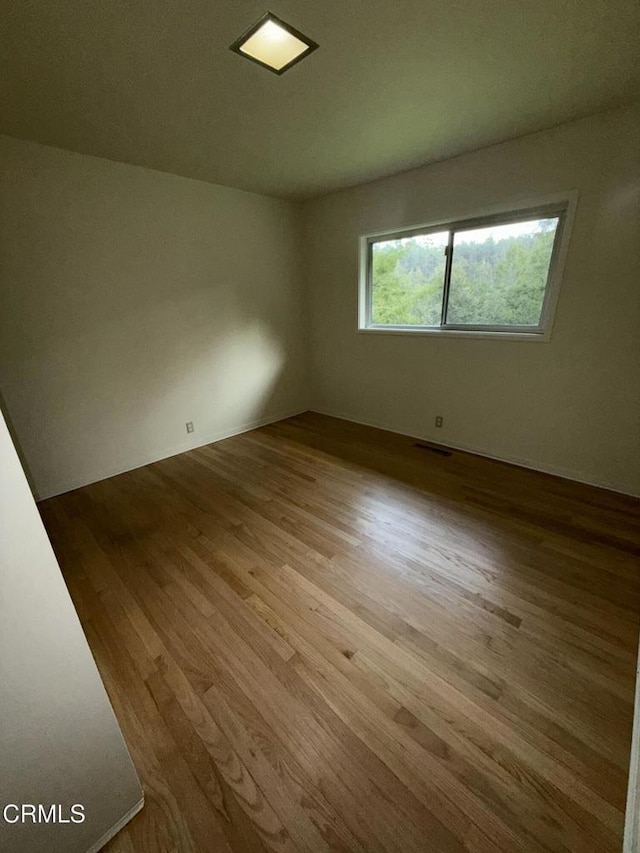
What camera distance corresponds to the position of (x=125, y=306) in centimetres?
274

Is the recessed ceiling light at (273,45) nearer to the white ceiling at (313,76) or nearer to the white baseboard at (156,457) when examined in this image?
the white ceiling at (313,76)

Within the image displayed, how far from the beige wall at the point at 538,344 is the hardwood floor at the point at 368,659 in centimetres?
44

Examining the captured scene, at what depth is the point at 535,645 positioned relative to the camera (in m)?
1.37

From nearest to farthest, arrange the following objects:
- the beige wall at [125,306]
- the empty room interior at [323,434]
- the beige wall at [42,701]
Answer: the beige wall at [42,701]
the empty room interior at [323,434]
the beige wall at [125,306]

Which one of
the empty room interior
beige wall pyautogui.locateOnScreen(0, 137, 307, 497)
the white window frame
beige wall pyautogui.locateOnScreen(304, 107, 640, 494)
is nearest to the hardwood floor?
the empty room interior

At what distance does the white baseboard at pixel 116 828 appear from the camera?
0.86 meters

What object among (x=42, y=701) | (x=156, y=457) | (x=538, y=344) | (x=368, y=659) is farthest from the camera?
(x=156, y=457)

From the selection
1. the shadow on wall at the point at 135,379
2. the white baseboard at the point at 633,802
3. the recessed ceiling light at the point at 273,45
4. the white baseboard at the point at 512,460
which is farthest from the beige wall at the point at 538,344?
the white baseboard at the point at 633,802

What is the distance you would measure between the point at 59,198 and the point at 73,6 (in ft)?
4.79

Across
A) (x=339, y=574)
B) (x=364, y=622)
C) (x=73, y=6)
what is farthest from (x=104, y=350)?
(x=364, y=622)

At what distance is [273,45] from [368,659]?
2.68 metres

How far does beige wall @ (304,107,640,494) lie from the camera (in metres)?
2.10

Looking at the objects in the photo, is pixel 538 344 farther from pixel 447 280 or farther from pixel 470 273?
pixel 447 280

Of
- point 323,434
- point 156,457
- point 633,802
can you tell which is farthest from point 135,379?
point 633,802
